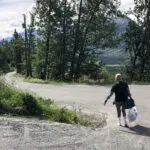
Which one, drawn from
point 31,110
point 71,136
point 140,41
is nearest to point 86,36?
point 140,41

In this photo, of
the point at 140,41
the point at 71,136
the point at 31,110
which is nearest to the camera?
the point at 71,136

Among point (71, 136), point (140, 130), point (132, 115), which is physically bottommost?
point (140, 130)

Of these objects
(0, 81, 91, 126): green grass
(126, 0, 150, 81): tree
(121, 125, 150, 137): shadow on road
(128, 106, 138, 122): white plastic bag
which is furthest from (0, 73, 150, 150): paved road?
(126, 0, 150, 81): tree

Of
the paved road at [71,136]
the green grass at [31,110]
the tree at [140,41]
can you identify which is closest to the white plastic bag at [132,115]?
the paved road at [71,136]

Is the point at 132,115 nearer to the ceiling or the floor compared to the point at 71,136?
nearer to the ceiling

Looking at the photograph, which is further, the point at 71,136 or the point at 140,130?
the point at 140,130

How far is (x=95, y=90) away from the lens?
→ 29.7m

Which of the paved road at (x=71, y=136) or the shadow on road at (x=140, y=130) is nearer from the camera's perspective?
the paved road at (x=71, y=136)

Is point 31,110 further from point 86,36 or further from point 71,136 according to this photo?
point 86,36

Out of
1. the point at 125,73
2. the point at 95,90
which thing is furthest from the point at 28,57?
the point at 95,90

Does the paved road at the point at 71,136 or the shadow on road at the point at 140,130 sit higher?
the paved road at the point at 71,136

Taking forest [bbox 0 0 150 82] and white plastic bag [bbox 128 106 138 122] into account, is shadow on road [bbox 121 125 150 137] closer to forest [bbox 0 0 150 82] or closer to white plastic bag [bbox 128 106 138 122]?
white plastic bag [bbox 128 106 138 122]

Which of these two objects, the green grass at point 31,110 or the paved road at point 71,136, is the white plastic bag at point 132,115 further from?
the green grass at point 31,110

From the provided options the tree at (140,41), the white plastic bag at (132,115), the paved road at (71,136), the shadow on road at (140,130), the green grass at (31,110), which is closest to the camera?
the paved road at (71,136)
